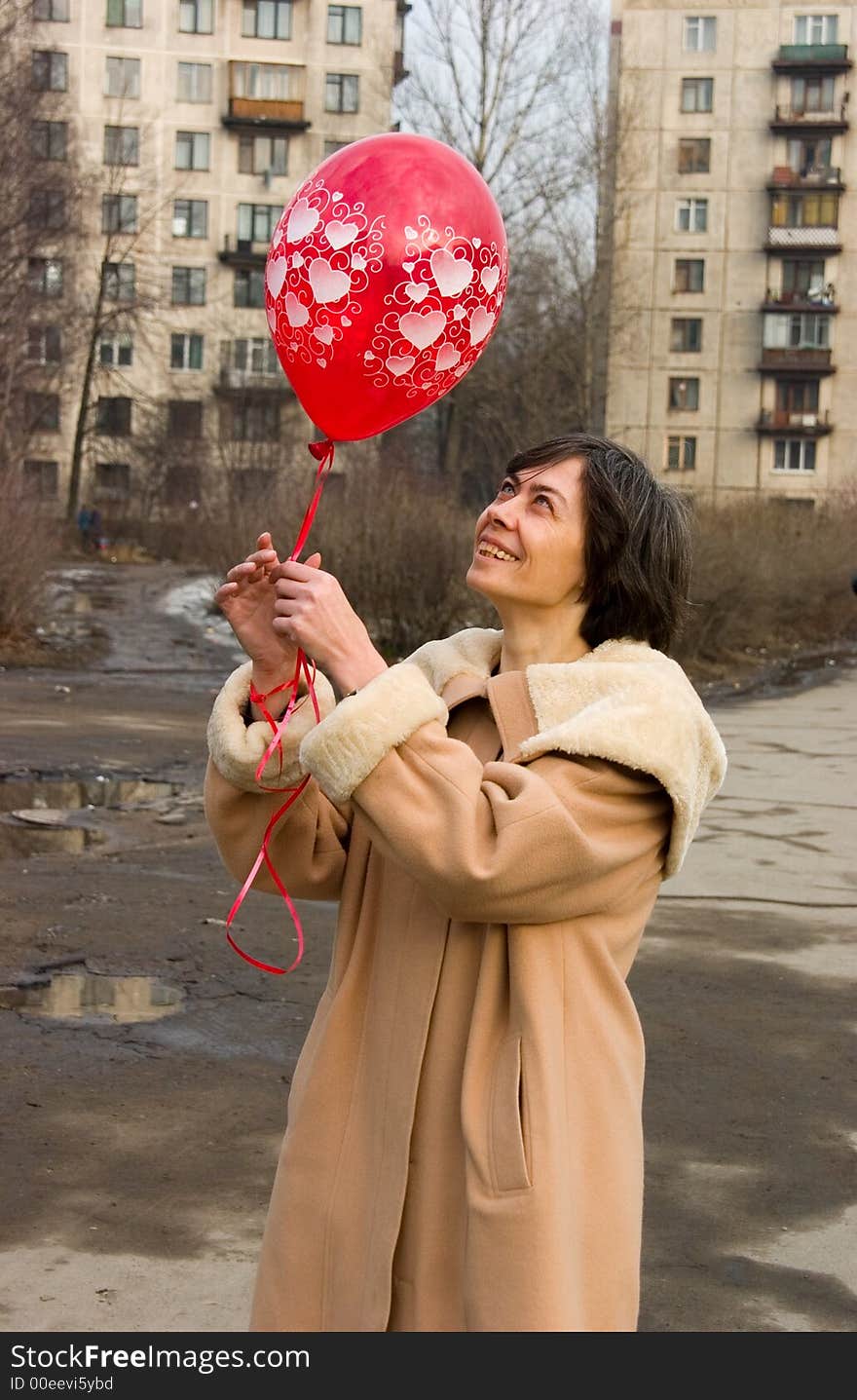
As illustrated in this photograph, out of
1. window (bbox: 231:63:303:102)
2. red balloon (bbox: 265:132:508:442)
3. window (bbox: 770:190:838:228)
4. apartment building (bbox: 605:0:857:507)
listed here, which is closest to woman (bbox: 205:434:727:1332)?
red balloon (bbox: 265:132:508:442)

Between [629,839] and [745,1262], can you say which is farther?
[745,1262]

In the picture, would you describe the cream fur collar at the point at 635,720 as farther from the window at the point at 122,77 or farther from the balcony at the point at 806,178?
the window at the point at 122,77

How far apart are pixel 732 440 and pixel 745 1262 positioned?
56941 millimetres

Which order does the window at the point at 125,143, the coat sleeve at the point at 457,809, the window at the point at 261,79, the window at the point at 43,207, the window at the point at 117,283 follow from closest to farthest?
the coat sleeve at the point at 457,809
the window at the point at 43,207
the window at the point at 117,283
the window at the point at 125,143
the window at the point at 261,79

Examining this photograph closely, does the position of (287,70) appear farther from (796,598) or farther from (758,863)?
(758,863)

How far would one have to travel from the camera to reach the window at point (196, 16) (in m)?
58.9

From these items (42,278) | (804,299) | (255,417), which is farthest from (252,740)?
(804,299)

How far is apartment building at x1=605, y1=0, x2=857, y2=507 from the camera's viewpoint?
57312 mm

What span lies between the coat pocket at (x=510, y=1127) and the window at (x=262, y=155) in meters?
61.1

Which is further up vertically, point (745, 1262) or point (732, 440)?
point (732, 440)

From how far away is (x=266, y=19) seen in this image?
195ft

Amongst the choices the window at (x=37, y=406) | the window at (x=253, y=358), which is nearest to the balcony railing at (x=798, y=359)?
the window at (x=253, y=358)
